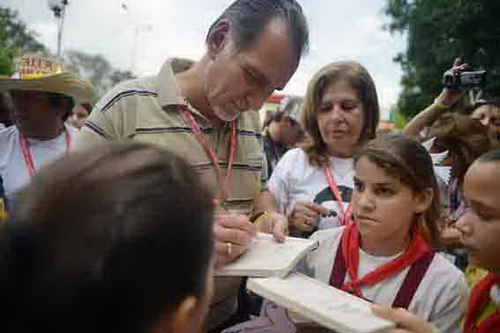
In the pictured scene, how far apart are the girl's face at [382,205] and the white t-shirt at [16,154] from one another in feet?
6.25

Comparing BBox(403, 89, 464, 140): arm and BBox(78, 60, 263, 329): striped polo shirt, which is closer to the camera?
BBox(78, 60, 263, 329): striped polo shirt

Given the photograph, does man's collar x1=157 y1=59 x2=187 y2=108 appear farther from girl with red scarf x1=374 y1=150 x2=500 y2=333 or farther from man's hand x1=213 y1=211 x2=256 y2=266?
girl with red scarf x1=374 y1=150 x2=500 y2=333

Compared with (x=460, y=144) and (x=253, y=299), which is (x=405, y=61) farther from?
(x=253, y=299)

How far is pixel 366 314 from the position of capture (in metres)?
0.96

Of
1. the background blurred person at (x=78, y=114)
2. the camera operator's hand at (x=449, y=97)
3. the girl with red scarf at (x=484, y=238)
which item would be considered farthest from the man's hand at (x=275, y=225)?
the background blurred person at (x=78, y=114)

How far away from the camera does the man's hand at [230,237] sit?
1.23 meters

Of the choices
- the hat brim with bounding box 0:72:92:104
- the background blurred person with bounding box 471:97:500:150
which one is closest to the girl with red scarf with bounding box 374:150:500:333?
the background blurred person with bounding box 471:97:500:150

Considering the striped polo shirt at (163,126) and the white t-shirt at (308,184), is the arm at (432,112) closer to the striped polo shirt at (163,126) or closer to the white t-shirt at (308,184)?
the white t-shirt at (308,184)

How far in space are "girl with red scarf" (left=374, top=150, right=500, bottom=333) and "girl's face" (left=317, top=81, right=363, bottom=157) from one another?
73 centimetres

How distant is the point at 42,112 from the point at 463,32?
16.9 metres

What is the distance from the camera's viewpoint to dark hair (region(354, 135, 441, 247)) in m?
1.71

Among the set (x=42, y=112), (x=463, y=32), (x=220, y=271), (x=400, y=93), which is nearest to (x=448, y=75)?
(x=220, y=271)

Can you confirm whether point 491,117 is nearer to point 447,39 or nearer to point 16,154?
point 16,154

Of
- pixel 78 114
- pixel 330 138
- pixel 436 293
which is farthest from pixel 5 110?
pixel 436 293
